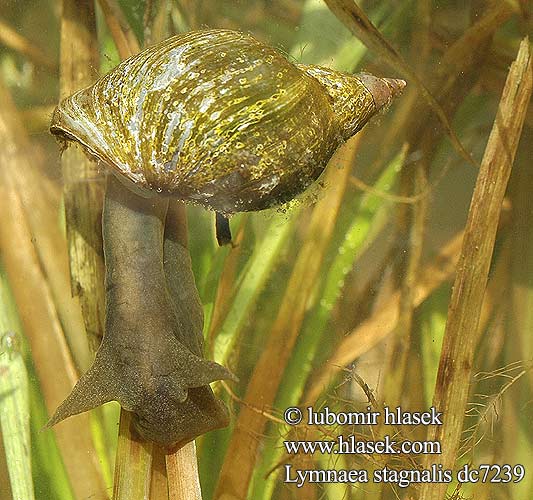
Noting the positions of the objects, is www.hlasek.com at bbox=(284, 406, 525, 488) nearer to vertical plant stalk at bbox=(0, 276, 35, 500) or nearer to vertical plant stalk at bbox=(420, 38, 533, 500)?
vertical plant stalk at bbox=(420, 38, 533, 500)

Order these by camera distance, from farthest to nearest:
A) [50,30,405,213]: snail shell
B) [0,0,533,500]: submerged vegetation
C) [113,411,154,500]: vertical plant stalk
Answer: [0,0,533,500]: submerged vegetation
[113,411,154,500]: vertical plant stalk
[50,30,405,213]: snail shell

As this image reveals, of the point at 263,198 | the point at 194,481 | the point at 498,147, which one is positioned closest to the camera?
the point at 263,198

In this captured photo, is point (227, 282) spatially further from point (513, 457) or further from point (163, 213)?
point (513, 457)

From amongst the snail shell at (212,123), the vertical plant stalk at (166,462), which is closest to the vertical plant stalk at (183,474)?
the vertical plant stalk at (166,462)

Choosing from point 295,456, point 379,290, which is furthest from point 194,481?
point 379,290

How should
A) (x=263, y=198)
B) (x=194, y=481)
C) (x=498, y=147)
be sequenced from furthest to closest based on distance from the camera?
(x=498, y=147) → (x=194, y=481) → (x=263, y=198)

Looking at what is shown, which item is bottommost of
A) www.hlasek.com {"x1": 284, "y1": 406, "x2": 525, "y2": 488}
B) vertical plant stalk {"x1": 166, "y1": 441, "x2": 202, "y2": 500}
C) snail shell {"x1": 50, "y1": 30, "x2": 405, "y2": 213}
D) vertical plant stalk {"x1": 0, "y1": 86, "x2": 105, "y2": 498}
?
www.hlasek.com {"x1": 284, "y1": 406, "x2": 525, "y2": 488}

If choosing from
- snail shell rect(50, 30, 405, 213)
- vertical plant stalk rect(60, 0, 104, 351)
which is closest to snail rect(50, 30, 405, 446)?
snail shell rect(50, 30, 405, 213)

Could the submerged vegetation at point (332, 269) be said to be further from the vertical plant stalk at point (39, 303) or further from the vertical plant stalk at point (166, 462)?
the vertical plant stalk at point (166, 462)

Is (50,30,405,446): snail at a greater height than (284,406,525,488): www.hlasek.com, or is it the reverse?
(50,30,405,446): snail
